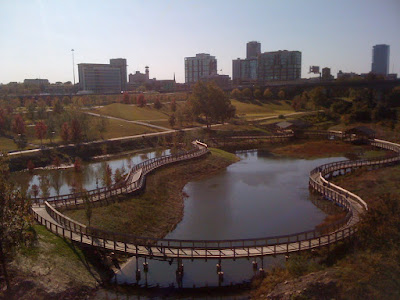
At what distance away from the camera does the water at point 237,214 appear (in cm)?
2297

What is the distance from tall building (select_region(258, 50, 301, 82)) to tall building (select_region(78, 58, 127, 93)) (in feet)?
223

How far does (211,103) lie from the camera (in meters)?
79.6

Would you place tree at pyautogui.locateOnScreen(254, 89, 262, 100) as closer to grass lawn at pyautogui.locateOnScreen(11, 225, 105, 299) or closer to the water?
the water

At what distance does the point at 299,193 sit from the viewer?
129 feet

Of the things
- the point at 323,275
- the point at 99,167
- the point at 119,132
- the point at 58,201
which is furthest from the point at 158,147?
the point at 323,275

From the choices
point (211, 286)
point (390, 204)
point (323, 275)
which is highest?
point (390, 204)

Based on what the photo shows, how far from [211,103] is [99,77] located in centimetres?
11872

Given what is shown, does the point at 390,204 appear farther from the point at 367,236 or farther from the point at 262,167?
the point at 262,167

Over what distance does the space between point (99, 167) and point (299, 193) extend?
85.7 ft

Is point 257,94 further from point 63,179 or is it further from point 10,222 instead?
point 10,222

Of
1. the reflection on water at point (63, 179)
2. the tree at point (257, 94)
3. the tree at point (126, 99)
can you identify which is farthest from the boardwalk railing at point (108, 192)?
the tree at point (257, 94)

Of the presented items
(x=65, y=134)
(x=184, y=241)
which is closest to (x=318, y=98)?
(x=65, y=134)

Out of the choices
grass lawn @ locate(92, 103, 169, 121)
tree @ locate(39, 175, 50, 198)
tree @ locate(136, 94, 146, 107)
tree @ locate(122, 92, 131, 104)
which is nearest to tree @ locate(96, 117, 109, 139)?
grass lawn @ locate(92, 103, 169, 121)

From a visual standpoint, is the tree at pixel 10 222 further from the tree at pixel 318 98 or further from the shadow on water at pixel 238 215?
the tree at pixel 318 98
